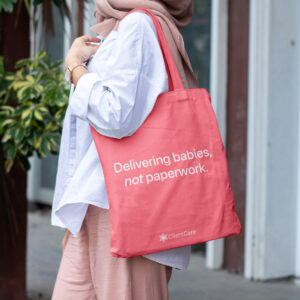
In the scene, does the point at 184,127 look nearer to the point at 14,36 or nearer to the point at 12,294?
the point at 14,36

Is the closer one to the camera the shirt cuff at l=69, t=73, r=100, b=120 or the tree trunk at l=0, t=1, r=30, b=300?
the shirt cuff at l=69, t=73, r=100, b=120

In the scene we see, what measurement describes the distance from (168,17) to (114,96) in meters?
0.39

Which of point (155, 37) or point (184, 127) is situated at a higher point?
point (155, 37)

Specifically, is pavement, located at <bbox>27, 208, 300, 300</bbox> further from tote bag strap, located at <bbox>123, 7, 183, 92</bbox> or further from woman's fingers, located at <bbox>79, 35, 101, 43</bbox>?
tote bag strap, located at <bbox>123, 7, 183, 92</bbox>

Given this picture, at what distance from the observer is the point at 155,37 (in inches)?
75.2

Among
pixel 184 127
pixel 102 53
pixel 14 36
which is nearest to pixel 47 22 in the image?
pixel 14 36

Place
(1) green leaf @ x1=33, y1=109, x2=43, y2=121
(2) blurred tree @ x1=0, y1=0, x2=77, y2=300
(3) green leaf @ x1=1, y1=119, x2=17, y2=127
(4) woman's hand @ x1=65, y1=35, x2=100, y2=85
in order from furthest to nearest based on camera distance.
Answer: (2) blurred tree @ x1=0, y1=0, x2=77, y2=300, (3) green leaf @ x1=1, y1=119, x2=17, y2=127, (1) green leaf @ x1=33, y1=109, x2=43, y2=121, (4) woman's hand @ x1=65, y1=35, x2=100, y2=85

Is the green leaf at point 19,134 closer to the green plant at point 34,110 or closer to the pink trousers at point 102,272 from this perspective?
the green plant at point 34,110

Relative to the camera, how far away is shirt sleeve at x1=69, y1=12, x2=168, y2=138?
1.83 metres

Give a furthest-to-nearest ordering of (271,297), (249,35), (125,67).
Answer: (249,35) → (271,297) → (125,67)

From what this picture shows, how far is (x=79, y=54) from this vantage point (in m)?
2.04

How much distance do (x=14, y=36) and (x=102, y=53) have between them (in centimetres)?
169

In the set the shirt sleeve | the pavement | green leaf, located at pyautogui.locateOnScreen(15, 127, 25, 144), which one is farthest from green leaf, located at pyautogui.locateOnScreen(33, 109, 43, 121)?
the pavement

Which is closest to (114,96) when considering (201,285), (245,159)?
(245,159)
